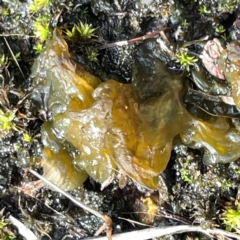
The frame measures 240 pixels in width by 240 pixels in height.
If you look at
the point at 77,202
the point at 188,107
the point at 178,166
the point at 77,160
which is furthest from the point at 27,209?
the point at 188,107

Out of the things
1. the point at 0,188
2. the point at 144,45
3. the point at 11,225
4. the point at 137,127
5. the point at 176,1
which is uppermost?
the point at 176,1

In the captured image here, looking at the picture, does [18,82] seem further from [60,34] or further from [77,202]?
[77,202]

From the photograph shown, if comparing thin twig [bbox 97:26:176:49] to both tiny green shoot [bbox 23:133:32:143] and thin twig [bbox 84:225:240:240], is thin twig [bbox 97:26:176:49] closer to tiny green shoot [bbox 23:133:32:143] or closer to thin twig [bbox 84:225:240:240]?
tiny green shoot [bbox 23:133:32:143]

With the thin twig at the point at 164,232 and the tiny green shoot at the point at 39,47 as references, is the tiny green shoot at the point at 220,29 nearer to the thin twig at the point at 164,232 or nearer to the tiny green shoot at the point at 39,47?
the tiny green shoot at the point at 39,47

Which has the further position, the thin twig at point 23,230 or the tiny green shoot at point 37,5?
the thin twig at point 23,230

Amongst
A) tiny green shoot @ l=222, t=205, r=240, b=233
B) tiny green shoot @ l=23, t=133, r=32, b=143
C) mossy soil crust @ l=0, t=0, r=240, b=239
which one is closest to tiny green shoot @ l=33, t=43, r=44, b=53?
mossy soil crust @ l=0, t=0, r=240, b=239

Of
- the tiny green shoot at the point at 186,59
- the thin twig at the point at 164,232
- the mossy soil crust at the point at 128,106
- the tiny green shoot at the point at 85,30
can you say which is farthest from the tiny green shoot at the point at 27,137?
the tiny green shoot at the point at 186,59

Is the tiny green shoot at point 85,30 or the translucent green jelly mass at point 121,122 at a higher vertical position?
the tiny green shoot at point 85,30

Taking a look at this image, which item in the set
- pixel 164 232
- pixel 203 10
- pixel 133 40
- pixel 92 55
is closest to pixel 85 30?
pixel 92 55
